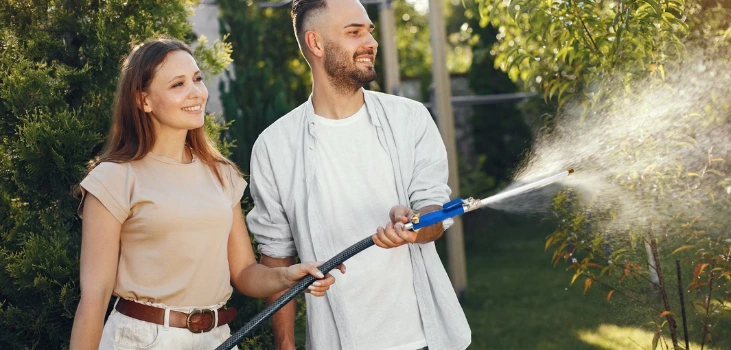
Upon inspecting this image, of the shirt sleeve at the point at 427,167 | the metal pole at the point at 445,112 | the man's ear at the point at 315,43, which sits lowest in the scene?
the metal pole at the point at 445,112

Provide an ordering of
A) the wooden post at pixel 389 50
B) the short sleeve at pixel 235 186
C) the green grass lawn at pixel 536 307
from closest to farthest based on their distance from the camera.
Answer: the short sleeve at pixel 235 186 → the green grass lawn at pixel 536 307 → the wooden post at pixel 389 50

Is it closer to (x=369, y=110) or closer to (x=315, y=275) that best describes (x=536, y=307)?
(x=369, y=110)

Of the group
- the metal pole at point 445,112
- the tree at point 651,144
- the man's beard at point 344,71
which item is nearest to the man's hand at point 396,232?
the man's beard at point 344,71

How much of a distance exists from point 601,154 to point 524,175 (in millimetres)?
361

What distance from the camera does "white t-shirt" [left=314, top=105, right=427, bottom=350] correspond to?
2.76m

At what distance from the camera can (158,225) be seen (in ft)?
8.14

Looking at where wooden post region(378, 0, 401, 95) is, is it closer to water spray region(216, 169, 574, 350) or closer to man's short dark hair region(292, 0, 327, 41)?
man's short dark hair region(292, 0, 327, 41)

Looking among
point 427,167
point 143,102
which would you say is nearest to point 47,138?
point 143,102

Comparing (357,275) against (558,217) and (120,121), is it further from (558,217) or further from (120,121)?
(558,217)

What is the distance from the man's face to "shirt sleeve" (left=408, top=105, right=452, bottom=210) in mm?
230

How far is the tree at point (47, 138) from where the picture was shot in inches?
130

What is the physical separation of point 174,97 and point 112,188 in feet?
1.08

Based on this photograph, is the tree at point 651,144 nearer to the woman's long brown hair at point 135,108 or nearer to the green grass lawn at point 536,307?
the green grass lawn at point 536,307

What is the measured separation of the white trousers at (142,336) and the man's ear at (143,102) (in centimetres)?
61
